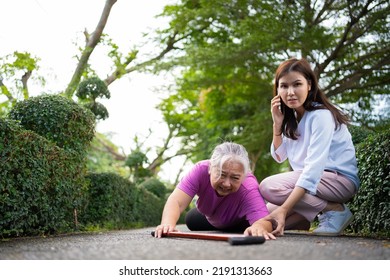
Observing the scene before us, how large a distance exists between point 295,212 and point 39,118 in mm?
3229

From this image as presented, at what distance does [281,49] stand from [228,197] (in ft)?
27.8

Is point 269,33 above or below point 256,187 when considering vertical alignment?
above

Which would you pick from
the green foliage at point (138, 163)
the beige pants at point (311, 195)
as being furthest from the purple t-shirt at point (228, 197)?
the green foliage at point (138, 163)

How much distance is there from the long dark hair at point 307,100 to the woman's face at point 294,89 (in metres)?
0.04

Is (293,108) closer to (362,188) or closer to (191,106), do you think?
(362,188)

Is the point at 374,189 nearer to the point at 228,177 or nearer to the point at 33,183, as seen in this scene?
the point at 228,177

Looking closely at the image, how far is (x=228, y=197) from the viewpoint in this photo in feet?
13.1

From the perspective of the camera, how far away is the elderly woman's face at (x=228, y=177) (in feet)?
11.5

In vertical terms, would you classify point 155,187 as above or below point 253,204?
below

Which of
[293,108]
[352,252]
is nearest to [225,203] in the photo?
[293,108]

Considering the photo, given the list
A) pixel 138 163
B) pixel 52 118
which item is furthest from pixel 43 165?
pixel 138 163

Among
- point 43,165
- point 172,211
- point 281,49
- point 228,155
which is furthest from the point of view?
point 281,49

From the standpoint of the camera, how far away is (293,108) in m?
4.07

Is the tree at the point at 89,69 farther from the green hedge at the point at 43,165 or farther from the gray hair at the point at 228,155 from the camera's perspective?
the gray hair at the point at 228,155
